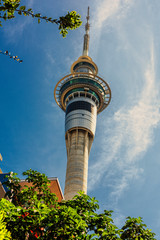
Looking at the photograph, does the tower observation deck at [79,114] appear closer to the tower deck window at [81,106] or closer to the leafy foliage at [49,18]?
the tower deck window at [81,106]

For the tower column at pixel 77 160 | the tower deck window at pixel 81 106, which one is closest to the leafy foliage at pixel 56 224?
the tower column at pixel 77 160

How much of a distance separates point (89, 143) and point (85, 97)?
16544mm

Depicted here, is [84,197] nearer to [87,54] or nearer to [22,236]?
[22,236]

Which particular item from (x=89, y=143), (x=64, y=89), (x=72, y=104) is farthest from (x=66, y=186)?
(x=64, y=89)

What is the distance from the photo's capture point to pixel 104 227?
754 inches

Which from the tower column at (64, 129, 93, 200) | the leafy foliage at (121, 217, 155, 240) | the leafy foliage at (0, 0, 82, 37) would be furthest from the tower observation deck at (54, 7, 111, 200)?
the leafy foliage at (0, 0, 82, 37)

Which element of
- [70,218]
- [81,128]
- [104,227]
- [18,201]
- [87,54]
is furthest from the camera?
[87,54]

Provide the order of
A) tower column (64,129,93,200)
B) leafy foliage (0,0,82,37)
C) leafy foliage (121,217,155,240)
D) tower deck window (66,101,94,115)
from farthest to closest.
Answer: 1. tower deck window (66,101,94,115)
2. tower column (64,129,93,200)
3. leafy foliage (121,217,155,240)
4. leafy foliage (0,0,82,37)

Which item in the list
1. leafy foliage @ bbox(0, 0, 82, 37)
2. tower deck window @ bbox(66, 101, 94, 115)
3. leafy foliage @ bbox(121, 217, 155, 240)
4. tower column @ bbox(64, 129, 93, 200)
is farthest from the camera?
tower deck window @ bbox(66, 101, 94, 115)

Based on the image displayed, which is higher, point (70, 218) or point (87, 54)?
point (87, 54)

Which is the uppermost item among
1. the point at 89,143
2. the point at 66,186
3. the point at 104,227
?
the point at 89,143

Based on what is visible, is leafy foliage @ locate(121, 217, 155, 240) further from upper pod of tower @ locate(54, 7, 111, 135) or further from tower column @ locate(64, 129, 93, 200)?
upper pod of tower @ locate(54, 7, 111, 135)

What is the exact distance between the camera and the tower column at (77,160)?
255ft

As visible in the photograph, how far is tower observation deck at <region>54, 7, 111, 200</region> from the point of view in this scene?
262 feet
